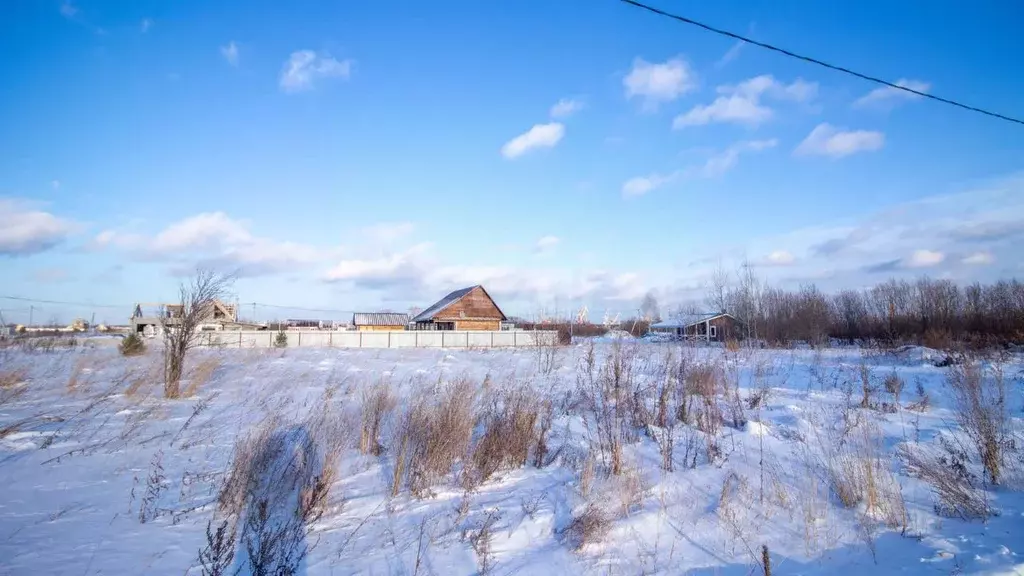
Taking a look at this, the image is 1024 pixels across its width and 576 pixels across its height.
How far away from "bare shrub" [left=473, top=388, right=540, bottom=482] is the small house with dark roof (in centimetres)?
3524

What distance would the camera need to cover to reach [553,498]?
4.32 m

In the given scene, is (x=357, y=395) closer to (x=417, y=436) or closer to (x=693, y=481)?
(x=417, y=436)

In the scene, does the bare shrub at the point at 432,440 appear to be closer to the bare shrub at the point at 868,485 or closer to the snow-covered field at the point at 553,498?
the snow-covered field at the point at 553,498

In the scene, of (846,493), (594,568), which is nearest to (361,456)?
A: (594,568)

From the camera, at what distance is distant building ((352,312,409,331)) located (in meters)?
52.5

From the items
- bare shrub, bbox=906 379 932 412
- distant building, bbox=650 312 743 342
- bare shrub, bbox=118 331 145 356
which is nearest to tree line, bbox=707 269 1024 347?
distant building, bbox=650 312 743 342

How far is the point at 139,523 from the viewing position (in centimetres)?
378

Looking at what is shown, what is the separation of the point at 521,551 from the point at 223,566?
6.24 ft

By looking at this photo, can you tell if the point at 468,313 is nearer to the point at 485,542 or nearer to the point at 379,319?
the point at 379,319

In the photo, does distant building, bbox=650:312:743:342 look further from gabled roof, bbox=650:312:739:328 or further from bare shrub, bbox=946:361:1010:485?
bare shrub, bbox=946:361:1010:485

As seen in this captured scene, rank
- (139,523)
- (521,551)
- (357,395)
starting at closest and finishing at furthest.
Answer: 1. (521,551)
2. (139,523)
3. (357,395)

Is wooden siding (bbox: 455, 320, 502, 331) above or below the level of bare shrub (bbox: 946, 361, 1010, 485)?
above

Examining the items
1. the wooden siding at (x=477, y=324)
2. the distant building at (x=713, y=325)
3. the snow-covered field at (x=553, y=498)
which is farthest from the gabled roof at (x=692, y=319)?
the snow-covered field at (x=553, y=498)

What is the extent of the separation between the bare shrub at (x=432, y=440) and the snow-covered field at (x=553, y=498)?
77mm
